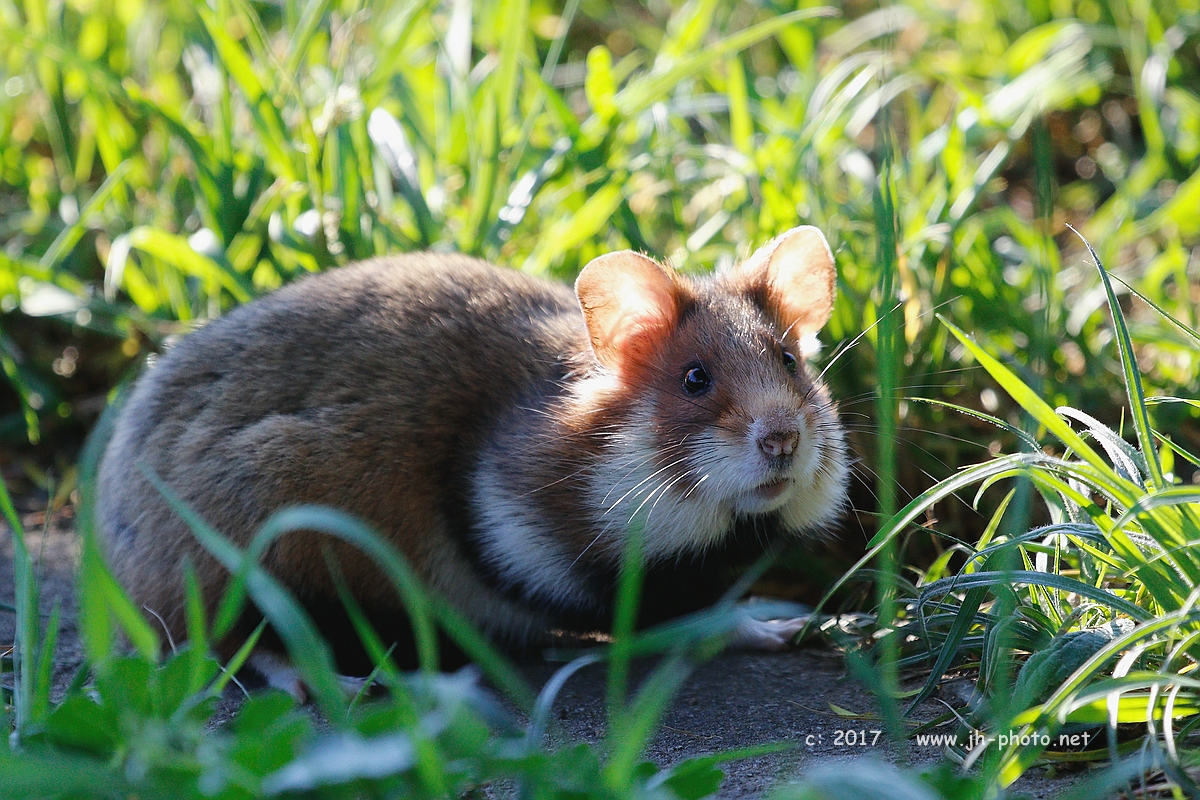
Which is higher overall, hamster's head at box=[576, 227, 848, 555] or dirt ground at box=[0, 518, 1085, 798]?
hamster's head at box=[576, 227, 848, 555]

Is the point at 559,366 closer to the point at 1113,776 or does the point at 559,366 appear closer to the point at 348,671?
the point at 348,671

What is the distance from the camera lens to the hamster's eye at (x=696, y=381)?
2852 mm

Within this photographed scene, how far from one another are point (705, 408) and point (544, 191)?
67.4 inches

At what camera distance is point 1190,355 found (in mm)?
3684

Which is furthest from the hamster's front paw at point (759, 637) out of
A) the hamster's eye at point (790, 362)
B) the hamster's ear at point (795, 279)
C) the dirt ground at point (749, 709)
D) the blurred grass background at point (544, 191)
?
the hamster's ear at point (795, 279)

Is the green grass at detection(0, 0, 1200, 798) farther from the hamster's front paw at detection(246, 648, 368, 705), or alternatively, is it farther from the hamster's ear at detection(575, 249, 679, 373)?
the hamster's ear at detection(575, 249, 679, 373)

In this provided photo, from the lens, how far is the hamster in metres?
2.83

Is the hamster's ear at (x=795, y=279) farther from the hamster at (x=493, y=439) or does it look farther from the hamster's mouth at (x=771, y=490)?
the hamster's mouth at (x=771, y=490)

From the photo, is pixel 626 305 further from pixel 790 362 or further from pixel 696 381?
pixel 790 362

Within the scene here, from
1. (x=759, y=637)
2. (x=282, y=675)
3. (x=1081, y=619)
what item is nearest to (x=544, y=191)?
(x=759, y=637)

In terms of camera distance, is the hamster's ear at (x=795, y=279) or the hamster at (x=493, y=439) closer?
the hamster at (x=493, y=439)

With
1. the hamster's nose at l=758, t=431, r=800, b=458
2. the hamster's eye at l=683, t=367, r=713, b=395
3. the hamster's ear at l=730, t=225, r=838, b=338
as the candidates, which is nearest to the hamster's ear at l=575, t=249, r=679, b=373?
the hamster's eye at l=683, t=367, r=713, b=395

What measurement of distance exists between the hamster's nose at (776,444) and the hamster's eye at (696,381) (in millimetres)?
259

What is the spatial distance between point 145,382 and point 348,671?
3.14 ft
